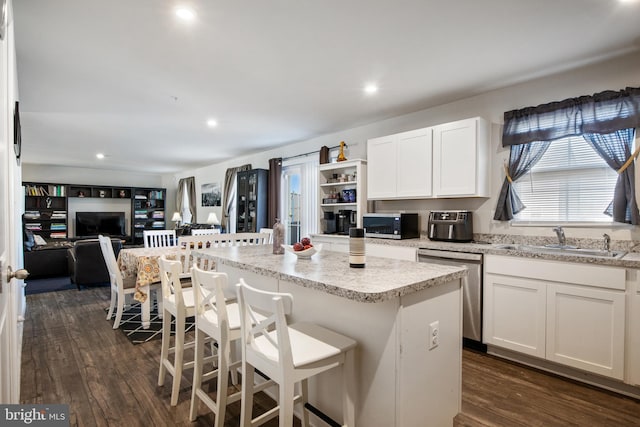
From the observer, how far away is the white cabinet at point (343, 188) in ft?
13.6

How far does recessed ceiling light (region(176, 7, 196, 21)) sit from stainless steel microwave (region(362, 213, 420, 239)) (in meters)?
2.50

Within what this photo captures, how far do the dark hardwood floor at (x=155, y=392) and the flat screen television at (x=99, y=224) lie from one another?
261 inches

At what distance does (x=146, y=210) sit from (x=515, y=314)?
32.6ft

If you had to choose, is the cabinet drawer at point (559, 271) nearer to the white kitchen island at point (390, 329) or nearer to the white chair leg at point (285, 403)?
the white kitchen island at point (390, 329)

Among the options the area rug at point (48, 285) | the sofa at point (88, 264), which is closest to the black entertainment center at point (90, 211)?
the area rug at point (48, 285)

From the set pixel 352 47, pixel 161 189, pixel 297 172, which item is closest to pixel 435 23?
pixel 352 47

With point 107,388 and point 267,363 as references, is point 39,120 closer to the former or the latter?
point 107,388

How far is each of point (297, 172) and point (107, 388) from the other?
4.05 metres

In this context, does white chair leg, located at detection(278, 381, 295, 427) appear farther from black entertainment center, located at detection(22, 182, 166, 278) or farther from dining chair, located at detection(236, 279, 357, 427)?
black entertainment center, located at detection(22, 182, 166, 278)

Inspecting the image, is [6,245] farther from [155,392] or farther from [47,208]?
[47,208]

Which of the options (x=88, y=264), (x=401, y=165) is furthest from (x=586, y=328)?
(x=88, y=264)

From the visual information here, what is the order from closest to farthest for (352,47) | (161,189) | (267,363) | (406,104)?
1. (267,363)
2. (352,47)
3. (406,104)
4. (161,189)

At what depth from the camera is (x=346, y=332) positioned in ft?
5.24

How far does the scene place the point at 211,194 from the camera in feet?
26.9
